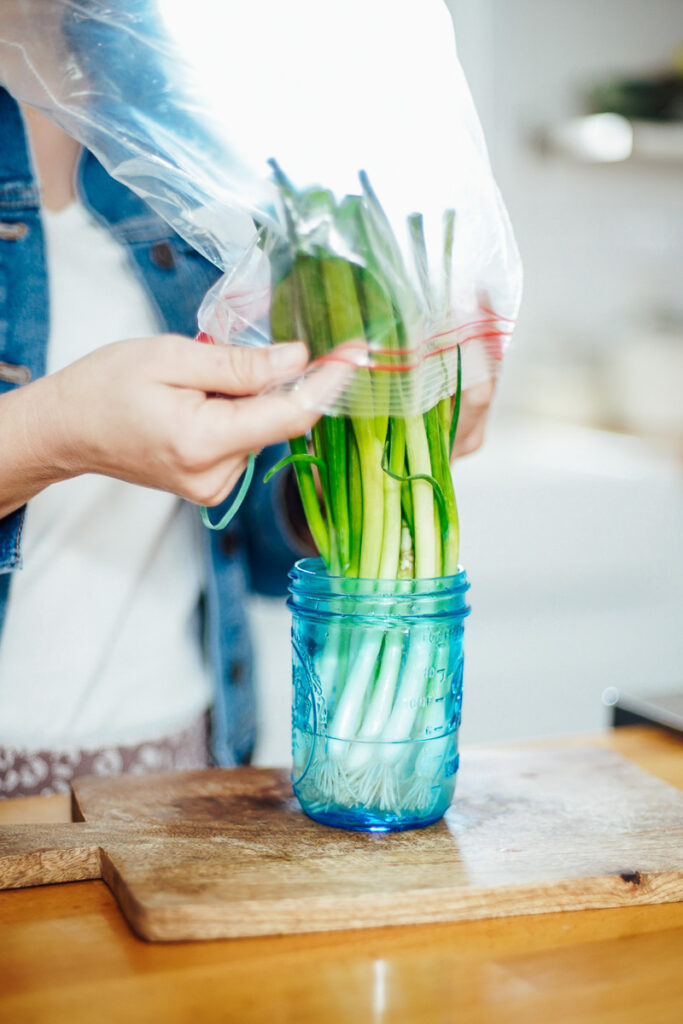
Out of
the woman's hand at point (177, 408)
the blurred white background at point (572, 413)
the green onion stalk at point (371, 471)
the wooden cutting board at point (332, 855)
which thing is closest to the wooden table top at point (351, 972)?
the wooden cutting board at point (332, 855)

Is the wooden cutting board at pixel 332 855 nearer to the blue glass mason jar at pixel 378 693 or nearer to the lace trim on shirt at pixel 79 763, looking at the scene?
the blue glass mason jar at pixel 378 693

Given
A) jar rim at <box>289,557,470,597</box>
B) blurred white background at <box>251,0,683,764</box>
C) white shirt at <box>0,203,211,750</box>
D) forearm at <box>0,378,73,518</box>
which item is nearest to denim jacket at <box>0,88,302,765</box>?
white shirt at <box>0,203,211,750</box>

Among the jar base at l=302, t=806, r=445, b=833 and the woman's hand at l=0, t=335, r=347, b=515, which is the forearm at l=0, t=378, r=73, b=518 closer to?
the woman's hand at l=0, t=335, r=347, b=515

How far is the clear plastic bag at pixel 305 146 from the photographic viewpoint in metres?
0.54

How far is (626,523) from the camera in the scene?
1.90 metres

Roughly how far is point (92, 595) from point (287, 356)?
1.40ft

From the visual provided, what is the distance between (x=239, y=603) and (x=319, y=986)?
517 millimetres

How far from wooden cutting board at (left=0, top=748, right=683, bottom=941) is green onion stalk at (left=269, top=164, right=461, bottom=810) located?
5 cm

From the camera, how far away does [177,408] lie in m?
0.51

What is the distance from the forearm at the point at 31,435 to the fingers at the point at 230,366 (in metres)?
0.09

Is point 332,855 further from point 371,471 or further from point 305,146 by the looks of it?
point 305,146

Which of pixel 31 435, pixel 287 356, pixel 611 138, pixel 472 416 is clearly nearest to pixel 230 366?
pixel 287 356

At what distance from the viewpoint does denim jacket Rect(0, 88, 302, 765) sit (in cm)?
82

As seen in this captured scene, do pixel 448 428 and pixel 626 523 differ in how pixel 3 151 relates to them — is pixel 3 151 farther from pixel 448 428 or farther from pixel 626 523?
pixel 626 523
